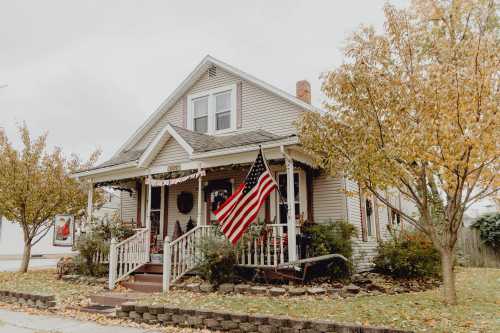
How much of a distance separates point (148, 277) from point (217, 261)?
103 inches

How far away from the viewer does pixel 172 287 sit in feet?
30.7

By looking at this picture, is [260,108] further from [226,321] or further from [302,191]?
[226,321]

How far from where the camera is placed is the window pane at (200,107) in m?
14.2

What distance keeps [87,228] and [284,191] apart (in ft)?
20.8

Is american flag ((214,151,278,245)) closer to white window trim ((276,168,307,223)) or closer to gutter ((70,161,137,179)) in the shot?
white window trim ((276,168,307,223))

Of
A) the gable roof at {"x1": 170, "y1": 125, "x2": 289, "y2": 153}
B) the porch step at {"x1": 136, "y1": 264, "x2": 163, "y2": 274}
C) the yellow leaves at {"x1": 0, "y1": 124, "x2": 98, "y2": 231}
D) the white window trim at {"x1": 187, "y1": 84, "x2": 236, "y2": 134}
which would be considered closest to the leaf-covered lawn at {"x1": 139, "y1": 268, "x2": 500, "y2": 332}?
the porch step at {"x1": 136, "y1": 264, "x2": 163, "y2": 274}

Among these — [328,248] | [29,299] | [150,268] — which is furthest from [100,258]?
[328,248]

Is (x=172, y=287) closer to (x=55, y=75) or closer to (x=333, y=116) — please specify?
(x=333, y=116)

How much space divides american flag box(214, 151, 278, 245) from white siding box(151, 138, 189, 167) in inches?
136

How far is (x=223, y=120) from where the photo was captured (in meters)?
13.7

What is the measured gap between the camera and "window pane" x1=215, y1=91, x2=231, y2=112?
13758mm

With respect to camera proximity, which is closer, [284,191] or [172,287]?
[172,287]

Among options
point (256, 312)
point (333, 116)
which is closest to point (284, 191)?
point (333, 116)

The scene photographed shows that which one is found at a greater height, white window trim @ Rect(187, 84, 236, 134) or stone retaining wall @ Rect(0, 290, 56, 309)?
white window trim @ Rect(187, 84, 236, 134)
